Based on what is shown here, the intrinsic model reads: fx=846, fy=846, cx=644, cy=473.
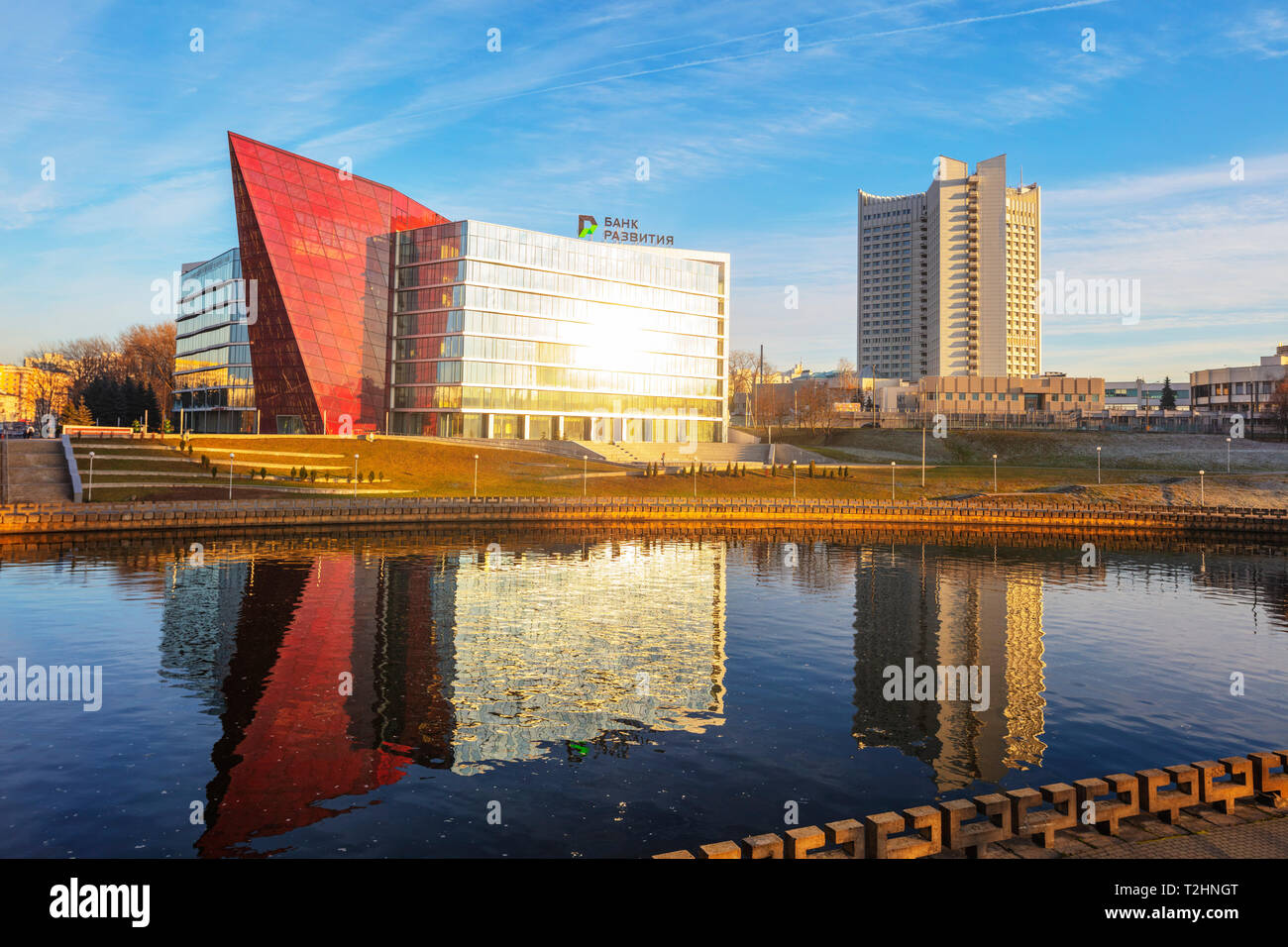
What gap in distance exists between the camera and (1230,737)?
82.6 ft

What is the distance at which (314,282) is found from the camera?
13138 cm

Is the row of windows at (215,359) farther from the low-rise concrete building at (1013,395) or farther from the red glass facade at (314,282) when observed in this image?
the low-rise concrete building at (1013,395)

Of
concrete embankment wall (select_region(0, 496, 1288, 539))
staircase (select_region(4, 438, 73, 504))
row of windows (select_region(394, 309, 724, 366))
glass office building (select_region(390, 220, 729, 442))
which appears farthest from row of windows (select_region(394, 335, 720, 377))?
staircase (select_region(4, 438, 73, 504))

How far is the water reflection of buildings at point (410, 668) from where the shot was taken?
2238 centimetres

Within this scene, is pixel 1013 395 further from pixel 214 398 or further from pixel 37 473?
pixel 37 473

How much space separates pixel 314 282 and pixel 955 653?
12060 cm

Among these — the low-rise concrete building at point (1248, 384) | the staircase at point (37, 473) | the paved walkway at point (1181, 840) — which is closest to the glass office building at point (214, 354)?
the staircase at point (37, 473)

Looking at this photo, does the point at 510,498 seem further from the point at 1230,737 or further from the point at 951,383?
the point at 951,383

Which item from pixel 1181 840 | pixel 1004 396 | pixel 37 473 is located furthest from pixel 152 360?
pixel 1181 840

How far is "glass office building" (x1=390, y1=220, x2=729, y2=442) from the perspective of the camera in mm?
140750

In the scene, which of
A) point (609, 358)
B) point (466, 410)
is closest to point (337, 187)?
point (466, 410)

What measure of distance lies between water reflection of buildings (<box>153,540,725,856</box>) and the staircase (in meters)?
37.6

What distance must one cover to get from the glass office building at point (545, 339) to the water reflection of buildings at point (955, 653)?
90.1 meters
